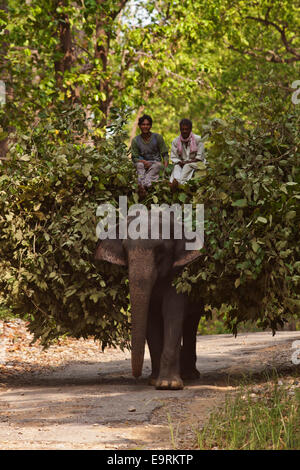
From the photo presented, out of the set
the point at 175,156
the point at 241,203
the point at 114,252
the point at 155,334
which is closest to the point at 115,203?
the point at 114,252

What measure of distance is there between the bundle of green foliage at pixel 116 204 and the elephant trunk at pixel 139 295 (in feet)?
1.31

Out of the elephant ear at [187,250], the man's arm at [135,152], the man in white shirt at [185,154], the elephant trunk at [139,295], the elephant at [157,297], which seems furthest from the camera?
the man's arm at [135,152]

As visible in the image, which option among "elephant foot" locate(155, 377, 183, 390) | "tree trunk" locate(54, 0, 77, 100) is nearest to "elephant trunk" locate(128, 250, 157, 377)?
"elephant foot" locate(155, 377, 183, 390)

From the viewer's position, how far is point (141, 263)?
30.1ft

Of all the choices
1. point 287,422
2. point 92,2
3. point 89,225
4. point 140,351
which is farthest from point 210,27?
point 287,422

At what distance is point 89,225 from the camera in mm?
9742

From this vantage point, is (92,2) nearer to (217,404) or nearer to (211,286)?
(211,286)

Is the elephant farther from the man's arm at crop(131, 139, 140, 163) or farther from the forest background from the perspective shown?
the man's arm at crop(131, 139, 140, 163)

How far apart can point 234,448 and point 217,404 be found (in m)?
1.91

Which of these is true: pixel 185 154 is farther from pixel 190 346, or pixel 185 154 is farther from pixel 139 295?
pixel 190 346

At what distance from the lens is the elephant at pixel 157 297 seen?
9.00 metres

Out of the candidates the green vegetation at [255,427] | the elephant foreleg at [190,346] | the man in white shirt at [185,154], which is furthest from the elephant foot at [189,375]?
the green vegetation at [255,427]

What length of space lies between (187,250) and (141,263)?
564 millimetres

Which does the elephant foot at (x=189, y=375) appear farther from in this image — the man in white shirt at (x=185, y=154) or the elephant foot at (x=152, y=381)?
the man in white shirt at (x=185, y=154)
